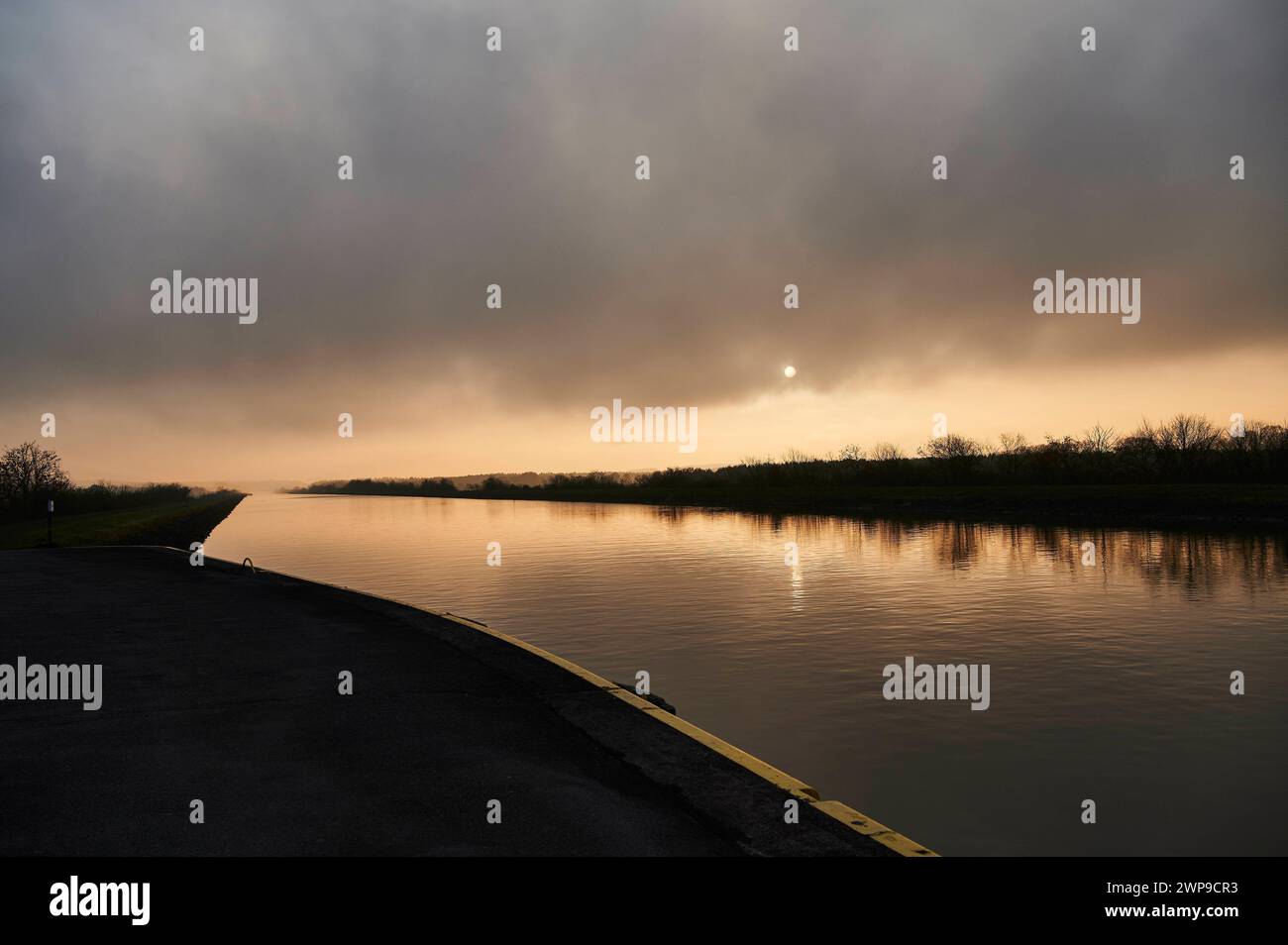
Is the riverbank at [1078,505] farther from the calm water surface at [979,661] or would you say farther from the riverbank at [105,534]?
the riverbank at [105,534]

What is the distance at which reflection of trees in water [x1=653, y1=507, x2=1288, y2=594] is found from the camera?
1018 inches

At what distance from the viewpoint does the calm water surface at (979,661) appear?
8508mm

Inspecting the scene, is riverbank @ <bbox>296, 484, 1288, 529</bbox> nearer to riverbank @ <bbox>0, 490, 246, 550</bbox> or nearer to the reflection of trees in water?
the reflection of trees in water

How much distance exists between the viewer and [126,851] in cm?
485

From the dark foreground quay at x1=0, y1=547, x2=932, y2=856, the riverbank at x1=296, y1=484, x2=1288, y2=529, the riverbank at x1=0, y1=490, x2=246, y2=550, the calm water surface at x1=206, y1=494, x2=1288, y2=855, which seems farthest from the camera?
the riverbank at x1=296, y1=484, x2=1288, y2=529

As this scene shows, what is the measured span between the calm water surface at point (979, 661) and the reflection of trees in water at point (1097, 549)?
24cm

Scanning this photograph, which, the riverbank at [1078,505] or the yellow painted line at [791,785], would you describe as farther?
the riverbank at [1078,505]

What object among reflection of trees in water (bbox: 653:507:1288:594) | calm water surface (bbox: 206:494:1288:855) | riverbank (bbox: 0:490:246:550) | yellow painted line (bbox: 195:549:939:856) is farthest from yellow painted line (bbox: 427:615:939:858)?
riverbank (bbox: 0:490:246:550)

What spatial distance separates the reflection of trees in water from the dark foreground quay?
72.6ft

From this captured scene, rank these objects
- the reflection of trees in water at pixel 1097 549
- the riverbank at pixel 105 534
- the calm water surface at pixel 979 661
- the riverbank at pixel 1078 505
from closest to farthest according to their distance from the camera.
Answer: the calm water surface at pixel 979 661, the reflection of trees in water at pixel 1097 549, the riverbank at pixel 105 534, the riverbank at pixel 1078 505

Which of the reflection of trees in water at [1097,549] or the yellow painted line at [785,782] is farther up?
the yellow painted line at [785,782]

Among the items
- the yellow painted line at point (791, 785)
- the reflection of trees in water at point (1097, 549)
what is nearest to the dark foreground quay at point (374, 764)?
the yellow painted line at point (791, 785)
